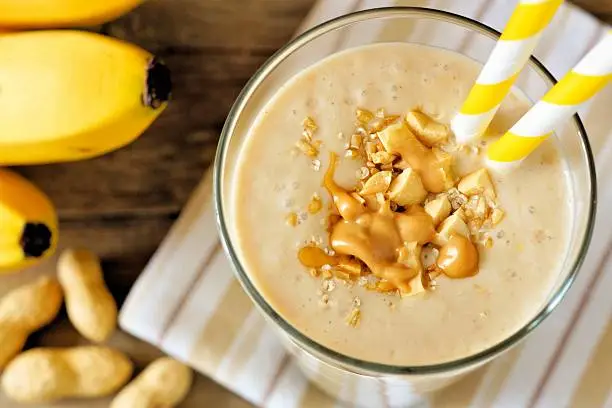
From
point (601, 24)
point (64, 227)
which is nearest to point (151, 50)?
point (64, 227)

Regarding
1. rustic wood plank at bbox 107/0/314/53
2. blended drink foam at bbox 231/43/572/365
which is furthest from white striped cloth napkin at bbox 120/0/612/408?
blended drink foam at bbox 231/43/572/365

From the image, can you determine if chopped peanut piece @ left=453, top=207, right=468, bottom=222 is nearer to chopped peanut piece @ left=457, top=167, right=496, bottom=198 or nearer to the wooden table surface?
chopped peanut piece @ left=457, top=167, right=496, bottom=198

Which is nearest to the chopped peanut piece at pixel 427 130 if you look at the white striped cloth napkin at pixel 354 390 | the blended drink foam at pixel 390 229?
the blended drink foam at pixel 390 229

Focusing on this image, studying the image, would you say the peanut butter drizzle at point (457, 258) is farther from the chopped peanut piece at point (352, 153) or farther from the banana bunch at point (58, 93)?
the banana bunch at point (58, 93)

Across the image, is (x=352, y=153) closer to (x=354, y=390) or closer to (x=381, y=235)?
(x=381, y=235)

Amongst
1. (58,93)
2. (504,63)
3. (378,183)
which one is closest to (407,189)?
(378,183)
